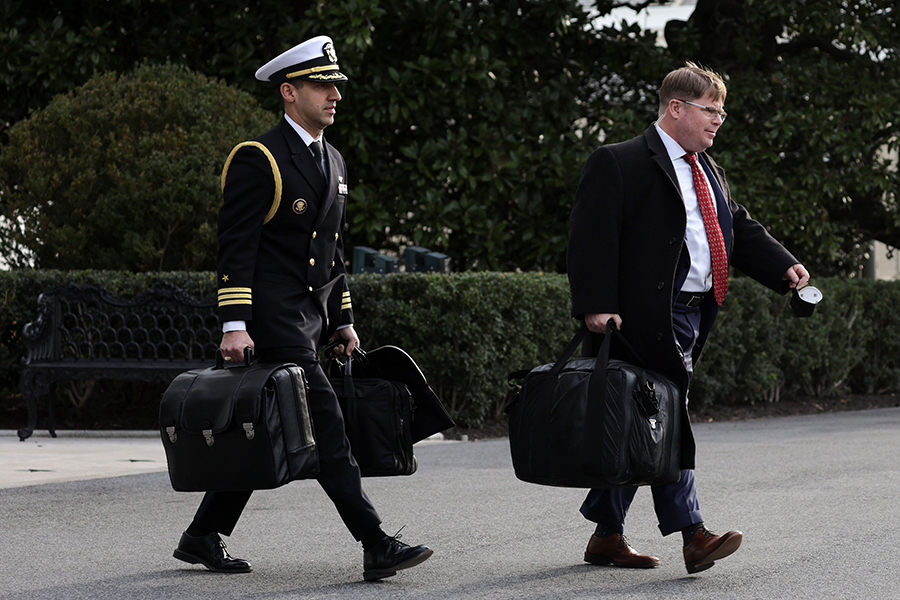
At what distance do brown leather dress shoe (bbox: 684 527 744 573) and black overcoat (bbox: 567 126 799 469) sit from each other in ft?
1.01

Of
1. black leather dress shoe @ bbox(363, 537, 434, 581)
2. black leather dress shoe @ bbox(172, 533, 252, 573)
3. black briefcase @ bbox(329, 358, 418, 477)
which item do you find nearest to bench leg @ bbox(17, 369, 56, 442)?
black leather dress shoe @ bbox(172, 533, 252, 573)

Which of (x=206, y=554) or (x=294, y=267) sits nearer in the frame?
(x=294, y=267)

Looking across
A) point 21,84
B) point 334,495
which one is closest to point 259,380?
point 334,495

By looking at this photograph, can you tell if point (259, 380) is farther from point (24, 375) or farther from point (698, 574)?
point (24, 375)

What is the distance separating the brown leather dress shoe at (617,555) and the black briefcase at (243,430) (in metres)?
1.26

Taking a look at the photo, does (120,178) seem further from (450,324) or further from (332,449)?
(332,449)

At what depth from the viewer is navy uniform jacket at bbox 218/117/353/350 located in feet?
14.0

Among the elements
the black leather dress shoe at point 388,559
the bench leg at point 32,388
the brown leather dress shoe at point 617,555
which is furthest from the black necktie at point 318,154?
the bench leg at point 32,388

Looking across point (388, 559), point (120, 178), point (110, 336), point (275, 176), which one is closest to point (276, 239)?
point (275, 176)

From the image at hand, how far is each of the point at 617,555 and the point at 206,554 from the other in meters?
1.63

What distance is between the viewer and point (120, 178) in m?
10.1

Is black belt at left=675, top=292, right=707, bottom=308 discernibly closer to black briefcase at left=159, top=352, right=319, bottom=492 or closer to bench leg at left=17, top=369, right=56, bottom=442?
→ black briefcase at left=159, top=352, right=319, bottom=492

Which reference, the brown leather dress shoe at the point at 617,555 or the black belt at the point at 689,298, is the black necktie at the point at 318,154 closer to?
the black belt at the point at 689,298

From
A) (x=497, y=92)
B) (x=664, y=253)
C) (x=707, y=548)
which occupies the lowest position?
(x=707, y=548)
